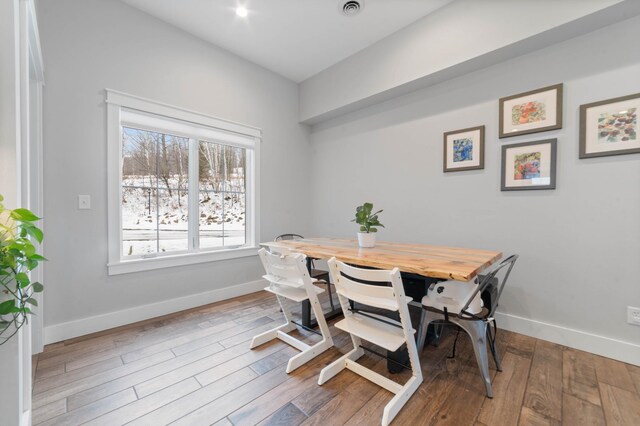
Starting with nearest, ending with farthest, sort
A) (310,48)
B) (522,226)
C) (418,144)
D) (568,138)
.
→ (568,138)
(522,226)
(418,144)
(310,48)

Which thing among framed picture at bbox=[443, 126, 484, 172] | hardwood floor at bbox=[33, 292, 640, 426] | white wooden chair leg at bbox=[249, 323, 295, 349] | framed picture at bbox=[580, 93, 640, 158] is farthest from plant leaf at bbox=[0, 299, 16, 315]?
framed picture at bbox=[580, 93, 640, 158]

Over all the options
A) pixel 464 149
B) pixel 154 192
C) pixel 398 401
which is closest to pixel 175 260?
pixel 154 192

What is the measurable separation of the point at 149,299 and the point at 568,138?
4006 millimetres

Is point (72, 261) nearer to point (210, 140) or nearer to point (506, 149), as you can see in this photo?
point (210, 140)

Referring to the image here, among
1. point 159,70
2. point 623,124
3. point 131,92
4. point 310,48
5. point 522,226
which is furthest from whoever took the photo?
point 310,48

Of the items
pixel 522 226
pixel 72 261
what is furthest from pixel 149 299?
pixel 522 226

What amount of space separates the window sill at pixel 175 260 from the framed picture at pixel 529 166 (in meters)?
2.92

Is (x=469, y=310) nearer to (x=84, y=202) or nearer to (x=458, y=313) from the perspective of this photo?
(x=458, y=313)

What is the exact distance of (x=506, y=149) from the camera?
234 cm

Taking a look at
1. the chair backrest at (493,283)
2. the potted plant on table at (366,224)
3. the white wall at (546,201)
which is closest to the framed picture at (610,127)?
the white wall at (546,201)

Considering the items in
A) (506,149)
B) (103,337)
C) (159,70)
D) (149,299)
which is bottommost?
(103,337)

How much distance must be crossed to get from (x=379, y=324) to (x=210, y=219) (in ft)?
7.79

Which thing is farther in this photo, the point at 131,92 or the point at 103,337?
the point at 131,92

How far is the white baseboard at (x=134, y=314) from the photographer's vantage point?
215 cm
